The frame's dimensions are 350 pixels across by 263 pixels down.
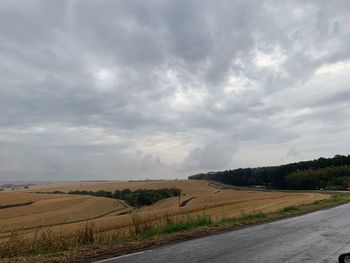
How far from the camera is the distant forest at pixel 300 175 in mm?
133375

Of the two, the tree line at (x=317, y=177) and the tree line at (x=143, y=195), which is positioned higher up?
the tree line at (x=317, y=177)

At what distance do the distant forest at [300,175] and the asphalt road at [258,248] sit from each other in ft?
338

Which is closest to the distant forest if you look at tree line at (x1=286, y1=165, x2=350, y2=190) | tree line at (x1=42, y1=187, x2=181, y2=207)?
tree line at (x1=286, y1=165, x2=350, y2=190)

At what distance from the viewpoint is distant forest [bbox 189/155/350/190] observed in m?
133

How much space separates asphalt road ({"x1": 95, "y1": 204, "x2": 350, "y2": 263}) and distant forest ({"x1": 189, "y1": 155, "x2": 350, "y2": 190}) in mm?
102888

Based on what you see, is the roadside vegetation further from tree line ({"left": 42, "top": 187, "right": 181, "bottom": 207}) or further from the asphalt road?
tree line ({"left": 42, "top": 187, "right": 181, "bottom": 207})

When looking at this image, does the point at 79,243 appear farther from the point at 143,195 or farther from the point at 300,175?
the point at 300,175

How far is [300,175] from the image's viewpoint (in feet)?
468

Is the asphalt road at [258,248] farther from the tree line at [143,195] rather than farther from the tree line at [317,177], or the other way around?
the tree line at [317,177]

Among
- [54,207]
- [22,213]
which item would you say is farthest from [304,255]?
[54,207]

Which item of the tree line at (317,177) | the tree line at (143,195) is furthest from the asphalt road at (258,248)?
the tree line at (317,177)

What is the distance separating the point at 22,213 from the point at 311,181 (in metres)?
94.9

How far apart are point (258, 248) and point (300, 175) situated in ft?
446

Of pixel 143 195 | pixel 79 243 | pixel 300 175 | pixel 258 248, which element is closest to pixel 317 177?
pixel 300 175
